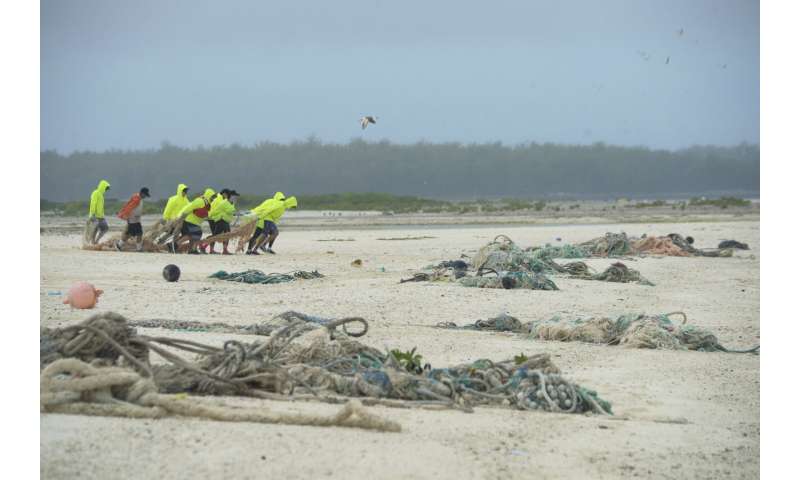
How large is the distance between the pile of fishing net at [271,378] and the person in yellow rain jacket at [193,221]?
11.6 meters

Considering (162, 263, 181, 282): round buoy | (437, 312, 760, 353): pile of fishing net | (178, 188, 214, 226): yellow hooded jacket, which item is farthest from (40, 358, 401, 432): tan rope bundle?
(178, 188, 214, 226): yellow hooded jacket

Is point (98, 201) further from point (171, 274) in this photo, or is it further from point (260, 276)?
point (260, 276)

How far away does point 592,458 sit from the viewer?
5391mm

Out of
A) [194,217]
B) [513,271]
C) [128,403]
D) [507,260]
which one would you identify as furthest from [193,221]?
[128,403]

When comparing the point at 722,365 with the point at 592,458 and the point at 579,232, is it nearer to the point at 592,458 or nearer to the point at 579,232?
the point at 592,458

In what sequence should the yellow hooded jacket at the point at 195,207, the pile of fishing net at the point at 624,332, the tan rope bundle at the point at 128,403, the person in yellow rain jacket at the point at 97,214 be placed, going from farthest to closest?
the person in yellow rain jacket at the point at 97,214 < the yellow hooded jacket at the point at 195,207 < the pile of fishing net at the point at 624,332 < the tan rope bundle at the point at 128,403

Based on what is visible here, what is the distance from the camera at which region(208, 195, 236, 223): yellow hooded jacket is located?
18.6 meters

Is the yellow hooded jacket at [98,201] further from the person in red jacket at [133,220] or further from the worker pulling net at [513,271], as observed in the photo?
the worker pulling net at [513,271]

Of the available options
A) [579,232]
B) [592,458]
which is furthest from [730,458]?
[579,232]

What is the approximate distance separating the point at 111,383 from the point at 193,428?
50 centimetres

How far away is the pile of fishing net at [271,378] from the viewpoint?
17.3 feet

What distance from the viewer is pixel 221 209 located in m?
18.7

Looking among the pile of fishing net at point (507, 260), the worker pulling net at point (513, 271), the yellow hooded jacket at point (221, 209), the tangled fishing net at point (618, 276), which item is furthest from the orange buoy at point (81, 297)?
the yellow hooded jacket at point (221, 209)

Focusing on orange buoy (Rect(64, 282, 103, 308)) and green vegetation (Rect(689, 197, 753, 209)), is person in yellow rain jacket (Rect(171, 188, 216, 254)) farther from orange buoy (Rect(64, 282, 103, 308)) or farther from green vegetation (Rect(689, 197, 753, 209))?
green vegetation (Rect(689, 197, 753, 209))
